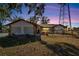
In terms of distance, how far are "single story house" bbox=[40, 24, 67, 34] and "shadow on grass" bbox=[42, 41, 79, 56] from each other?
135 mm

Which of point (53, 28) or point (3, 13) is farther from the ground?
point (3, 13)

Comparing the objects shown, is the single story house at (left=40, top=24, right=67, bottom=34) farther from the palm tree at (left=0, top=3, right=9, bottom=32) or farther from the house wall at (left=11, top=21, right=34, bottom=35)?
the palm tree at (left=0, top=3, right=9, bottom=32)

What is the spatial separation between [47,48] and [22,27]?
36cm

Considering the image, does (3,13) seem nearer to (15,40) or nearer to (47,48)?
(15,40)

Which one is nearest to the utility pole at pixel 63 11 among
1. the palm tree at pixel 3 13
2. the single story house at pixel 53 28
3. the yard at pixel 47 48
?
the single story house at pixel 53 28

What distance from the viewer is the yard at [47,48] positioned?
2914 millimetres

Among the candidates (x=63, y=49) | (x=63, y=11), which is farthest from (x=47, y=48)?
(x=63, y=11)

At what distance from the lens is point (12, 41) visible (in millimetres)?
2936

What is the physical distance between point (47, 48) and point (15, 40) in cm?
37

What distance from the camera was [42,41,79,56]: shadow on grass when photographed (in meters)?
2.91

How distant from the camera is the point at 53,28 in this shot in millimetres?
2930

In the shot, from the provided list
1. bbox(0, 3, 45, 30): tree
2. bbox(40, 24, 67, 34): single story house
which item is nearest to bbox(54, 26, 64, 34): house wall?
bbox(40, 24, 67, 34): single story house

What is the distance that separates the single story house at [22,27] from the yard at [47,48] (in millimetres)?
134

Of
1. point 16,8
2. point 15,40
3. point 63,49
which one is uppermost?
point 16,8
